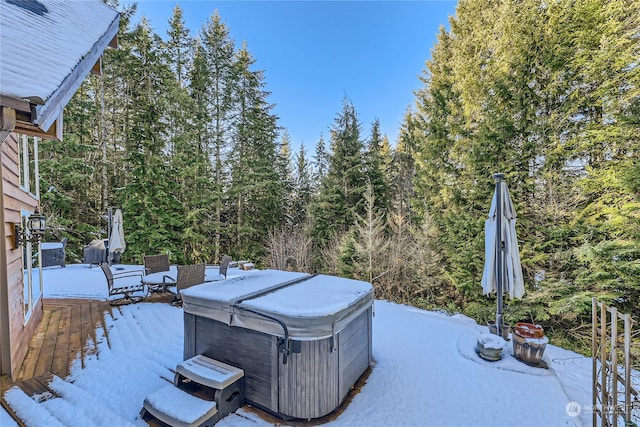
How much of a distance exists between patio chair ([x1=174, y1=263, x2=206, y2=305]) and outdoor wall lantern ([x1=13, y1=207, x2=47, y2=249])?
90.7 inches

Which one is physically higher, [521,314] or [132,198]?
[132,198]

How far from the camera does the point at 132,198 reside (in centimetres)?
1161

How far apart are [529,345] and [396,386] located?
2.30 meters

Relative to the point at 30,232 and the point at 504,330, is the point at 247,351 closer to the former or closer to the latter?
the point at 30,232

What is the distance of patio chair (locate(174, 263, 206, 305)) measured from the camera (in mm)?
5902

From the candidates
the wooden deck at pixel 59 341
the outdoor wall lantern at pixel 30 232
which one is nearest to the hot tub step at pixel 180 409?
the wooden deck at pixel 59 341

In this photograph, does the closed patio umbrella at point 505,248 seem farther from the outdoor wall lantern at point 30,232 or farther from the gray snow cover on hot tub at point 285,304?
the outdoor wall lantern at point 30,232

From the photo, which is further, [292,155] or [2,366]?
[292,155]

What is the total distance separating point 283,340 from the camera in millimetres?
2744

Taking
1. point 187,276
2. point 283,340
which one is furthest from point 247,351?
point 187,276

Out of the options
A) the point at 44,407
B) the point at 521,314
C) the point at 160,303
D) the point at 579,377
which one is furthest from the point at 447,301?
the point at 44,407

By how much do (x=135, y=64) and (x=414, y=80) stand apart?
12.8m

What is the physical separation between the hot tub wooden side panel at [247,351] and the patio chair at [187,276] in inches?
111

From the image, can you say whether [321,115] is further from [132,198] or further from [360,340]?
[360,340]
